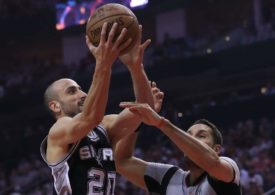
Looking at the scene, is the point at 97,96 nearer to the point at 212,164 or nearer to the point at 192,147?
the point at 192,147

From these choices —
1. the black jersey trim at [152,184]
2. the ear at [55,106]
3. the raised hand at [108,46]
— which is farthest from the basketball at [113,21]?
the black jersey trim at [152,184]

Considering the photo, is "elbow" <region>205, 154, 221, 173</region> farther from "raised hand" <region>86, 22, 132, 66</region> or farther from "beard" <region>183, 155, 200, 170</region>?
"raised hand" <region>86, 22, 132, 66</region>

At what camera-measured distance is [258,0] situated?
862 inches

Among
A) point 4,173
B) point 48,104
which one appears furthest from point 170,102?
point 48,104

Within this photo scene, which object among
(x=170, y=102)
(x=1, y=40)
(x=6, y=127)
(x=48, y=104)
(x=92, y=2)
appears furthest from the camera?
(x=1, y=40)

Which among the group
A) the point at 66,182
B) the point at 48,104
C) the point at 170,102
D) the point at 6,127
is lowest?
the point at 6,127

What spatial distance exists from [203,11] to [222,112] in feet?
33.1

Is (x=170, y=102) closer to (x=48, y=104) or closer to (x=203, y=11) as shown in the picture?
(x=203, y=11)

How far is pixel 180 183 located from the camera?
195 inches

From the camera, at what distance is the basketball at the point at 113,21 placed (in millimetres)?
4113

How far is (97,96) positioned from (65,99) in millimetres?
538

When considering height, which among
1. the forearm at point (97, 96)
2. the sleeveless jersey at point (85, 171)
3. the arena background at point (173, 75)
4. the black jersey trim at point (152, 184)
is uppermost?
the forearm at point (97, 96)

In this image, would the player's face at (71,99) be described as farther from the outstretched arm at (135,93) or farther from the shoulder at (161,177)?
the shoulder at (161,177)

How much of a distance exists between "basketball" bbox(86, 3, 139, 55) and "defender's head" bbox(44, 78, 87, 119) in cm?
56
